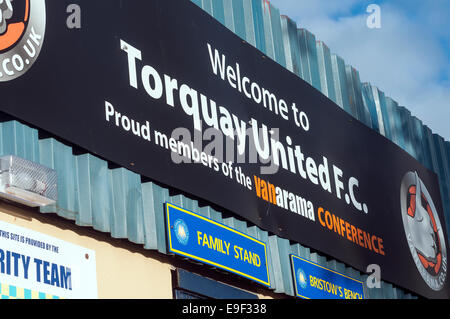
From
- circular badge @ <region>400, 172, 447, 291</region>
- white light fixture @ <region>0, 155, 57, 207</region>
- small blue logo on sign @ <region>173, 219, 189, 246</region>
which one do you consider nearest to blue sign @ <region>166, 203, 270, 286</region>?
small blue logo on sign @ <region>173, 219, 189, 246</region>

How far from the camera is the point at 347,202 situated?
40.1 ft

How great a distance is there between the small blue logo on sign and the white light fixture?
1805 millimetres

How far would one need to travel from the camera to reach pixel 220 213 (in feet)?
31.6

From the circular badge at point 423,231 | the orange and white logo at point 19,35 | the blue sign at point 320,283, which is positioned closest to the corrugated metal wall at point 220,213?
the blue sign at point 320,283

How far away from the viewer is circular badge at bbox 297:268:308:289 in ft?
35.1

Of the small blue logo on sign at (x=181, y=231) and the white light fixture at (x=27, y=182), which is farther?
the small blue logo on sign at (x=181, y=231)

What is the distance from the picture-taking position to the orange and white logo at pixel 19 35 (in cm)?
710

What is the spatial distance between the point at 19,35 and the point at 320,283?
211 inches

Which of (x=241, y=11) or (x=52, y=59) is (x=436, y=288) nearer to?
(x=241, y=11)

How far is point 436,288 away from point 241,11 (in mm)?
5540

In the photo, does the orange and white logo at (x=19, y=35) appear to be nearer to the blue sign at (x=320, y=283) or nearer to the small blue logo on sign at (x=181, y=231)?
the small blue logo on sign at (x=181, y=231)

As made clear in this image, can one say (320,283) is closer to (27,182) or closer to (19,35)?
(27,182)
